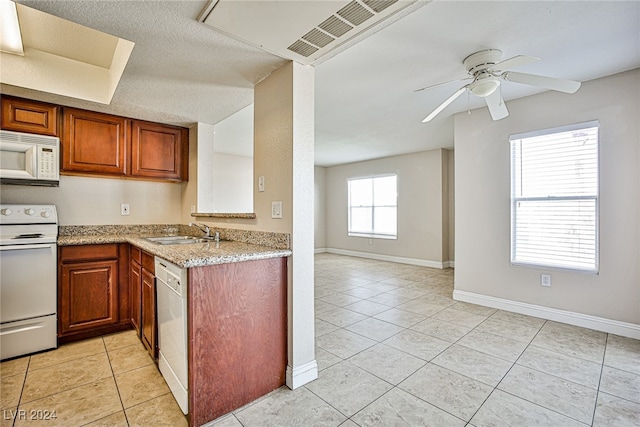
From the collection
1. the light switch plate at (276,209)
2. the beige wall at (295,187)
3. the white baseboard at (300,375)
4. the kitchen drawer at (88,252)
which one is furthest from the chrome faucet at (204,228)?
the white baseboard at (300,375)

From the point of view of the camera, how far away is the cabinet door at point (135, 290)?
245 centimetres

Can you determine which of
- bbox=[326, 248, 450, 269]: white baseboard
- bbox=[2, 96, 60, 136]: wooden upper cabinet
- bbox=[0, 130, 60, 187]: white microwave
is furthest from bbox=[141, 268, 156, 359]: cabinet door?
bbox=[326, 248, 450, 269]: white baseboard

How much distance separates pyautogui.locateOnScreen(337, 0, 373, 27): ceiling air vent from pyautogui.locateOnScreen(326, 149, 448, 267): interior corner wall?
4772mm

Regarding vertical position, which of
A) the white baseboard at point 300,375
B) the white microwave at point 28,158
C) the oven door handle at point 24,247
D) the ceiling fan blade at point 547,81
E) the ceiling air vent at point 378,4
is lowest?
the white baseboard at point 300,375

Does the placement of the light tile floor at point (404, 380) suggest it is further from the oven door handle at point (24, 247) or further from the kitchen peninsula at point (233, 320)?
the oven door handle at point (24, 247)

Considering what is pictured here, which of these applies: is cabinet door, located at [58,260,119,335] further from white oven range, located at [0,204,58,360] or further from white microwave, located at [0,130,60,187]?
white microwave, located at [0,130,60,187]

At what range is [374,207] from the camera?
7.05 meters

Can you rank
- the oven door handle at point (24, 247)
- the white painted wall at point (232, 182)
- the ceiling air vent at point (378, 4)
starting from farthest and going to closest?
1. the white painted wall at point (232, 182)
2. the oven door handle at point (24, 247)
3. the ceiling air vent at point (378, 4)

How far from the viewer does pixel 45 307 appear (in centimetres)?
238

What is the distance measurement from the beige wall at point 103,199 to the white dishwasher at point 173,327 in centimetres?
172

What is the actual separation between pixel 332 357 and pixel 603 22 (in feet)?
9.63

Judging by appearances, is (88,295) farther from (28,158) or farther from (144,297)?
(28,158)

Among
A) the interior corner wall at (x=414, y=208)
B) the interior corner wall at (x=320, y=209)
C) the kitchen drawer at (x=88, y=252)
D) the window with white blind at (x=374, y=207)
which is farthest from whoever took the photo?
the interior corner wall at (x=320, y=209)

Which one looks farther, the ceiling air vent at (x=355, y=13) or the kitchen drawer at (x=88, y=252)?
the kitchen drawer at (x=88, y=252)
